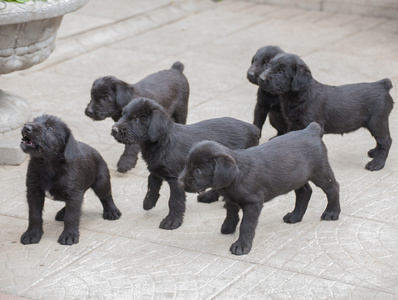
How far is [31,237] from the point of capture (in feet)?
21.6

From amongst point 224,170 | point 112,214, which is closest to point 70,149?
point 112,214

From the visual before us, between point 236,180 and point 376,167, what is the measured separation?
2398mm

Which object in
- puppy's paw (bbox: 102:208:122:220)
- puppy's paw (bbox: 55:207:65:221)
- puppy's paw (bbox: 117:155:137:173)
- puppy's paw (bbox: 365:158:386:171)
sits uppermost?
puppy's paw (bbox: 365:158:386:171)

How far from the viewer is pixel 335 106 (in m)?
8.02

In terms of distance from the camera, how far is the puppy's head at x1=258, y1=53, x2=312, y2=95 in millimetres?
7840

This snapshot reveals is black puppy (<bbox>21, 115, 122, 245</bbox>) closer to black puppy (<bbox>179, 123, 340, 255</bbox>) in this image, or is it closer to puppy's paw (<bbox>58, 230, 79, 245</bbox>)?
puppy's paw (<bbox>58, 230, 79, 245</bbox>)

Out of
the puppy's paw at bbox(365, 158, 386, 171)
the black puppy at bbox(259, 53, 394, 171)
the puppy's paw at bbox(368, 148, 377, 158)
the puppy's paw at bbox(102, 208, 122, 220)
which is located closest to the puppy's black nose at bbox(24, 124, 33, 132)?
the puppy's paw at bbox(102, 208, 122, 220)

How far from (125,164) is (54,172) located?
166 centimetres

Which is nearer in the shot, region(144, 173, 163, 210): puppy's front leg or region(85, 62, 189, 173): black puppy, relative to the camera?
region(144, 173, 163, 210): puppy's front leg

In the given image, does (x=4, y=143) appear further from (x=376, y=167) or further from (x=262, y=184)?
(x=376, y=167)

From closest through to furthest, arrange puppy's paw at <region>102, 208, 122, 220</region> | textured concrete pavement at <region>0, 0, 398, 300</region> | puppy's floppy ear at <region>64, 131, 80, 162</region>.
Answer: textured concrete pavement at <region>0, 0, 398, 300</region> < puppy's floppy ear at <region>64, 131, 80, 162</region> < puppy's paw at <region>102, 208, 122, 220</region>

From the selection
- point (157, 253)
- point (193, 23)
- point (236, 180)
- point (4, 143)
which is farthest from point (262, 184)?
point (193, 23)

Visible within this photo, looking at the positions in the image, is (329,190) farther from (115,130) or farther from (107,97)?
(107,97)

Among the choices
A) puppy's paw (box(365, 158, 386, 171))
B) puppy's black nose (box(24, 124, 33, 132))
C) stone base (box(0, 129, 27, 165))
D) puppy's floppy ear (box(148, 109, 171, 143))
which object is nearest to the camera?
puppy's black nose (box(24, 124, 33, 132))
